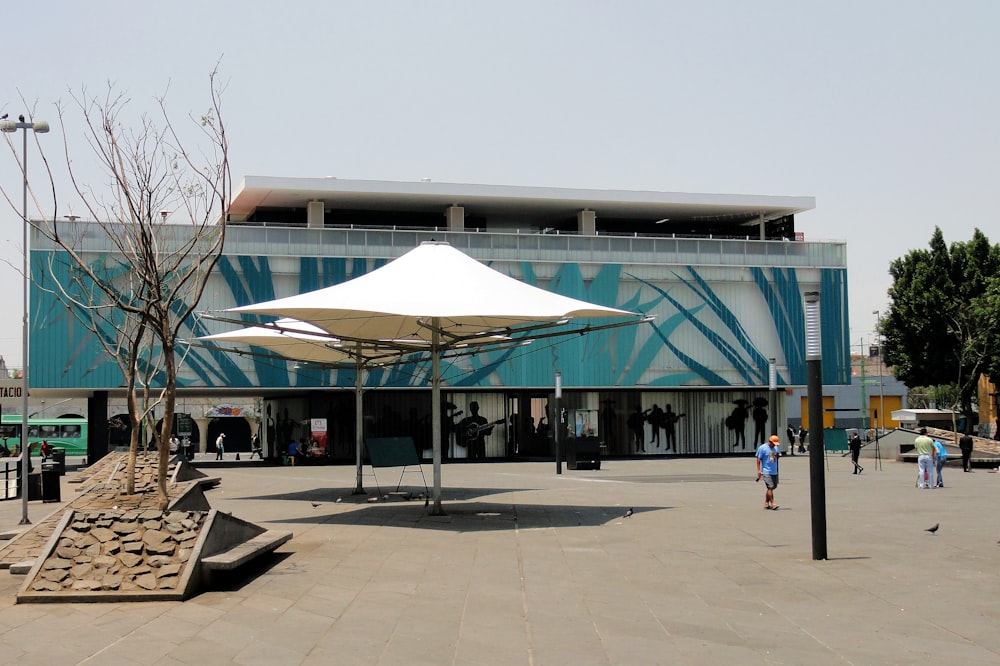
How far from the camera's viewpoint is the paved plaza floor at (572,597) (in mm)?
8570

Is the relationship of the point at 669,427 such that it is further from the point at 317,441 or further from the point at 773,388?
the point at 317,441

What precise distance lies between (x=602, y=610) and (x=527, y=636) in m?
1.42

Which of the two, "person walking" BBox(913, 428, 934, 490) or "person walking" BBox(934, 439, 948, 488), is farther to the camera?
"person walking" BBox(934, 439, 948, 488)

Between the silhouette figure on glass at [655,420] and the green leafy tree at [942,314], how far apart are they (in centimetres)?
2107

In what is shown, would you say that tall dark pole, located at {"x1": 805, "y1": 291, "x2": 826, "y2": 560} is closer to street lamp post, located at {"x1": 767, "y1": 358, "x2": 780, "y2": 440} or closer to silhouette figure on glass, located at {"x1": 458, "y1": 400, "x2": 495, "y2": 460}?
street lamp post, located at {"x1": 767, "y1": 358, "x2": 780, "y2": 440}

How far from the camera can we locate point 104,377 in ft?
154

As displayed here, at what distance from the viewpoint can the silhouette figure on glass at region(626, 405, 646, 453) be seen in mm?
54531

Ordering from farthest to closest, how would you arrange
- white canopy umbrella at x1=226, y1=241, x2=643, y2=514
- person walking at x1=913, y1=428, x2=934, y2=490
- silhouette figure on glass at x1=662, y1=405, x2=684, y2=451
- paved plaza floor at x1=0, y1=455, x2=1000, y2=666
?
silhouette figure on glass at x1=662, y1=405, x2=684, y2=451 → person walking at x1=913, y1=428, x2=934, y2=490 → white canopy umbrella at x1=226, y1=241, x2=643, y2=514 → paved plaza floor at x1=0, y1=455, x2=1000, y2=666

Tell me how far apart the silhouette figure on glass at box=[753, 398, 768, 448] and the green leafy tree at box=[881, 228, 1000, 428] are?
15716 millimetres

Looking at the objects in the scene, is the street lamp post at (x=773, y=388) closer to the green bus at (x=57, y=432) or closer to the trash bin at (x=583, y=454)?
the trash bin at (x=583, y=454)

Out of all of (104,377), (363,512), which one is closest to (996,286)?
(104,377)

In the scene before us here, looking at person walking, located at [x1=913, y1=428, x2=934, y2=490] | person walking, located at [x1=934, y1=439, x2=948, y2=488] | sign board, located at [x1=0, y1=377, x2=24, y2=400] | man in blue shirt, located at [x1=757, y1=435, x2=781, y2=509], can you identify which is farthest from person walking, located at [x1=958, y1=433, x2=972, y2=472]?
sign board, located at [x1=0, y1=377, x2=24, y2=400]

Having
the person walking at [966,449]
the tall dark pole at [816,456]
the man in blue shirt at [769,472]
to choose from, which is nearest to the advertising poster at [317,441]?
the person walking at [966,449]

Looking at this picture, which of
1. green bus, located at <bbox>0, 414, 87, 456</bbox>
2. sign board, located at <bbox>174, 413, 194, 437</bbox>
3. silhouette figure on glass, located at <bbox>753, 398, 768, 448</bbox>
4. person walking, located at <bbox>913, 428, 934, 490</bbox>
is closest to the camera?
person walking, located at <bbox>913, 428, 934, 490</bbox>
